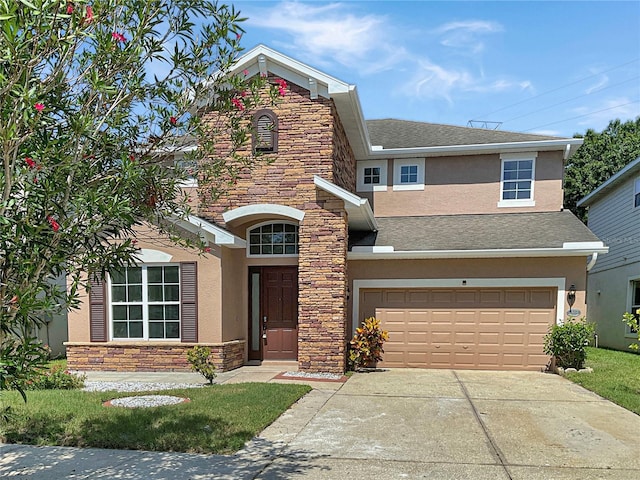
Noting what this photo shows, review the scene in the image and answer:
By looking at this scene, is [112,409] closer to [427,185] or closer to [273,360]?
[273,360]

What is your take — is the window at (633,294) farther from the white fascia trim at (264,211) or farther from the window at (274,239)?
the white fascia trim at (264,211)

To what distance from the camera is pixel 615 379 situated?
31.2 ft

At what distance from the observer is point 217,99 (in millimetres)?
4230

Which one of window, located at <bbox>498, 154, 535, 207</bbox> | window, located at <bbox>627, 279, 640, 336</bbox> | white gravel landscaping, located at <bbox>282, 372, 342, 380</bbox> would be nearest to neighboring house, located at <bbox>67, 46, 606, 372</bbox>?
white gravel landscaping, located at <bbox>282, 372, 342, 380</bbox>

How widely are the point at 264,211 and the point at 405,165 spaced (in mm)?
5737

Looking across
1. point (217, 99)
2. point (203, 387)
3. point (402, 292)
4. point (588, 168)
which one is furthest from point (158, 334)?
point (588, 168)

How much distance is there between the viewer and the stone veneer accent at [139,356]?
33.5 feet

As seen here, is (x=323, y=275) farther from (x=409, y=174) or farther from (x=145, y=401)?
(x=409, y=174)

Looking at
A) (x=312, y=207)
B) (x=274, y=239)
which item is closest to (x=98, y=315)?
(x=274, y=239)

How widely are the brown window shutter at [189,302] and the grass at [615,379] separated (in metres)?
8.44

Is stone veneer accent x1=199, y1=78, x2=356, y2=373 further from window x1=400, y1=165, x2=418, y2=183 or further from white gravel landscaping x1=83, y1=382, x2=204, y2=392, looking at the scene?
window x1=400, y1=165, x2=418, y2=183

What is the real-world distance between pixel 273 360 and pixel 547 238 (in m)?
7.59

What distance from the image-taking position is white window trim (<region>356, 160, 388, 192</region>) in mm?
14133

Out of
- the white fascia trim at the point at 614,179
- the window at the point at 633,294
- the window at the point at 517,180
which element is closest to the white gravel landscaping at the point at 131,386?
the window at the point at 517,180
